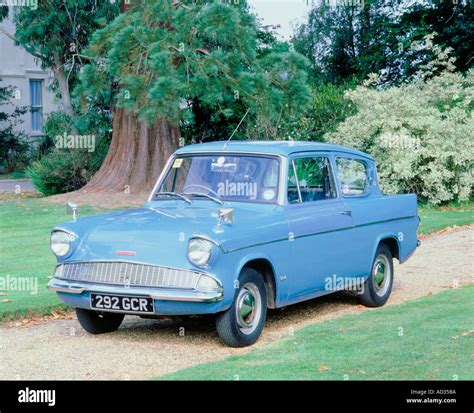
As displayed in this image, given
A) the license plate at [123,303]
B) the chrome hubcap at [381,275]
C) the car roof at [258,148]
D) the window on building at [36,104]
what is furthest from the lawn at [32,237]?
the window on building at [36,104]

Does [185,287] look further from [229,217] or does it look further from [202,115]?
[202,115]

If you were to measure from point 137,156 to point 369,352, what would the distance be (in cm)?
1525

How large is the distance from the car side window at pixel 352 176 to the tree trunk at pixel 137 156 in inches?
462

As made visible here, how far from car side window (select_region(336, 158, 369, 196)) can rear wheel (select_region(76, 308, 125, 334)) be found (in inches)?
107

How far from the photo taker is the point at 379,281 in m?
Answer: 9.88

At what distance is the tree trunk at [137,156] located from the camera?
21.7 m

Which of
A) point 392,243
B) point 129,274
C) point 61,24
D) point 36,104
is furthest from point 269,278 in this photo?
point 36,104

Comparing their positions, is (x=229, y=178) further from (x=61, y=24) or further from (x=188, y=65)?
(x=61, y=24)

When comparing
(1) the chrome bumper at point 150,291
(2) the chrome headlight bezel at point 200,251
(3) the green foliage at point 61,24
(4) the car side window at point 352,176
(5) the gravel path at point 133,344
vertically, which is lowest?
(5) the gravel path at point 133,344

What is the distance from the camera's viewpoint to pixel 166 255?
299 inches

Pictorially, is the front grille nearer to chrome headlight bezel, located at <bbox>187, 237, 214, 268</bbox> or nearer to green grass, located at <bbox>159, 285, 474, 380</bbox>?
chrome headlight bezel, located at <bbox>187, 237, 214, 268</bbox>

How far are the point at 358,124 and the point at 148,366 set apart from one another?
47.7ft

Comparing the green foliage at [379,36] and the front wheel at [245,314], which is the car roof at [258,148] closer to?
the front wheel at [245,314]

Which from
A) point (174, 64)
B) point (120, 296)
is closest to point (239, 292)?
point (120, 296)
